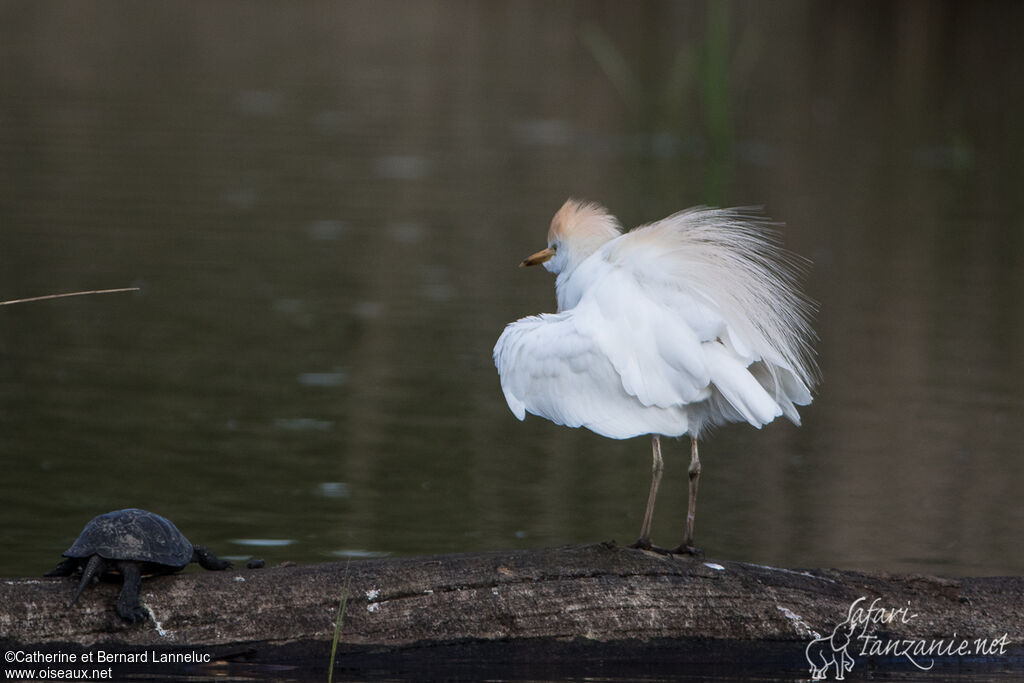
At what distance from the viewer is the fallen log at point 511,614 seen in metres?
6.21

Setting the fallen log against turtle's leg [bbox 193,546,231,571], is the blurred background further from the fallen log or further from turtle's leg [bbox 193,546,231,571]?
the fallen log

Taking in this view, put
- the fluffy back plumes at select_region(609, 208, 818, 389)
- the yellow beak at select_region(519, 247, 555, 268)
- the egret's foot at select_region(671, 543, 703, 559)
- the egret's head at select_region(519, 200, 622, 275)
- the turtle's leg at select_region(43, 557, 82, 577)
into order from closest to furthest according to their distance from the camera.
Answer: the turtle's leg at select_region(43, 557, 82, 577)
the fluffy back plumes at select_region(609, 208, 818, 389)
the egret's foot at select_region(671, 543, 703, 559)
the egret's head at select_region(519, 200, 622, 275)
the yellow beak at select_region(519, 247, 555, 268)

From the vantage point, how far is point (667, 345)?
668 centimetres

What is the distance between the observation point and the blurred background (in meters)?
9.98

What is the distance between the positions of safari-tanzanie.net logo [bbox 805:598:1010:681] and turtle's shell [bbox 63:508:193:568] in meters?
2.57

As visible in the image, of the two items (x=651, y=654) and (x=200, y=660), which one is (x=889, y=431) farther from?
(x=200, y=660)

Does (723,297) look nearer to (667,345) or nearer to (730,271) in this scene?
(730,271)

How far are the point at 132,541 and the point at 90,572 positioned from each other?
0.19 meters

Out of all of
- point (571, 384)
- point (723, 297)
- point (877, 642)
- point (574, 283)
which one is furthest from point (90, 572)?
point (877, 642)

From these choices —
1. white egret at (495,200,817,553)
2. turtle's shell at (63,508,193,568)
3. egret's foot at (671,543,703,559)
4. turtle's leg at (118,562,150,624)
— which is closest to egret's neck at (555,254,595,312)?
white egret at (495,200,817,553)

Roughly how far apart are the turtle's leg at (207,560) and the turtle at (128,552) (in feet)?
1.57

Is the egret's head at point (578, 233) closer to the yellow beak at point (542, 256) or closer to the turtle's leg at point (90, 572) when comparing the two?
the yellow beak at point (542, 256)

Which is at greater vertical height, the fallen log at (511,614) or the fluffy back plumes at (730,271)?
the fluffy back plumes at (730,271)

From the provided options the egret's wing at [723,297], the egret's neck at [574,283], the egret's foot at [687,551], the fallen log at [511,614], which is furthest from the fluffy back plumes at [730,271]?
the fallen log at [511,614]
